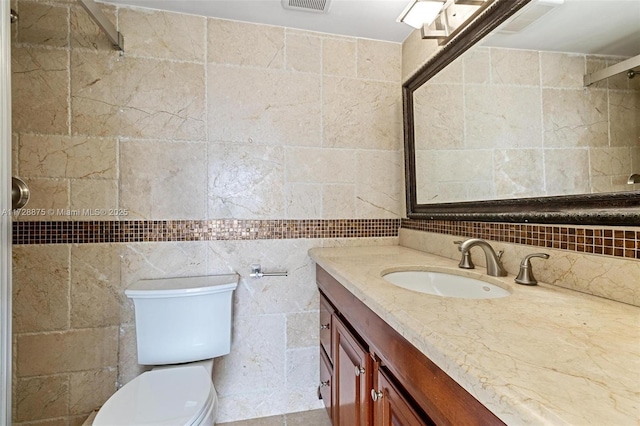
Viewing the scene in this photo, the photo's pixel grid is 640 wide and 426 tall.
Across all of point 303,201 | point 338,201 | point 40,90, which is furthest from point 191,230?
point 40,90

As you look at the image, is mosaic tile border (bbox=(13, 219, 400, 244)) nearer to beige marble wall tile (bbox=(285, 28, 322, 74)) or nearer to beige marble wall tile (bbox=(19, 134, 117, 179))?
beige marble wall tile (bbox=(19, 134, 117, 179))

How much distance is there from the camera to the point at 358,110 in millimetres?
1772

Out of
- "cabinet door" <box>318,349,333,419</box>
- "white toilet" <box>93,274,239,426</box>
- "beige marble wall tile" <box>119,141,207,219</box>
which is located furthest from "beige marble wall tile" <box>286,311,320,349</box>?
"beige marble wall tile" <box>119,141,207,219</box>

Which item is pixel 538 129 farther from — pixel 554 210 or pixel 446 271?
pixel 446 271

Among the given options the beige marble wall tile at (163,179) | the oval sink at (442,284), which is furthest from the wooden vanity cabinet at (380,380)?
the beige marble wall tile at (163,179)

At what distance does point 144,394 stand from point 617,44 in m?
1.86

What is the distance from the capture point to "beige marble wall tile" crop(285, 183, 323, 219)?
1683 mm

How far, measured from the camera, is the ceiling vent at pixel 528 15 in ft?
3.02

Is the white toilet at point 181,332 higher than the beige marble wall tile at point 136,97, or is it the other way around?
the beige marble wall tile at point 136,97

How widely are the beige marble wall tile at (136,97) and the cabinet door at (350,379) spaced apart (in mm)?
1249

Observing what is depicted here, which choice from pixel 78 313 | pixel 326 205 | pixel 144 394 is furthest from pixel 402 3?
pixel 78 313

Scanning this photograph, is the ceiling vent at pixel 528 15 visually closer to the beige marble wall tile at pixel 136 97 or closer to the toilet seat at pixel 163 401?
the beige marble wall tile at pixel 136 97

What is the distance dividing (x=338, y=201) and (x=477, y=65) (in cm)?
94

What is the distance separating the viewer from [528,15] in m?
0.98
